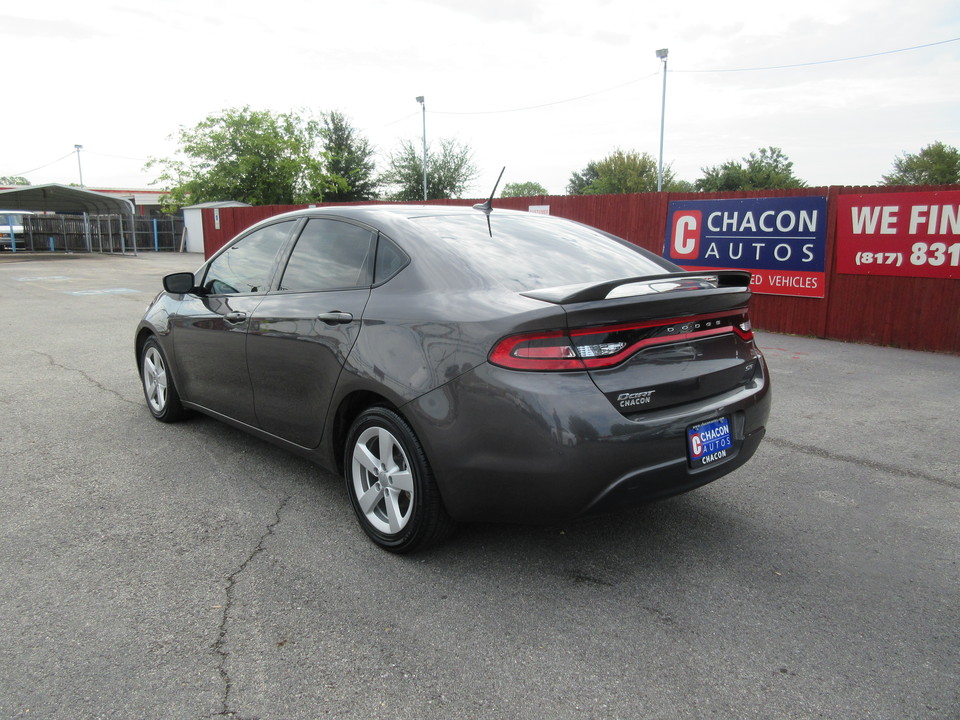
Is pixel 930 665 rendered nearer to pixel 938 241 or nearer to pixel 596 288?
pixel 596 288

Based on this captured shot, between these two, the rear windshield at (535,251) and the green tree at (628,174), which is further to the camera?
the green tree at (628,174)

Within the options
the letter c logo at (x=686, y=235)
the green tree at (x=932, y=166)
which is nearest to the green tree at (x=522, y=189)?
the green tree at (x=932, y=166)

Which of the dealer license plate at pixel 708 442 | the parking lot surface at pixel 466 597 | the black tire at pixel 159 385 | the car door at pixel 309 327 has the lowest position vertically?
the parking lot surface at pixel 466 597

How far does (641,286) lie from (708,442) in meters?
0.69

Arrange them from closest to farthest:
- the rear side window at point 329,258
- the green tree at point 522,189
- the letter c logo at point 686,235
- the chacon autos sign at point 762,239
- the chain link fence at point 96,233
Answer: the rear side window at point 329,258 → the chacon autos sign at point 762,239 → the letter c logo at point 686,235 → the chain link fence at point 96,233 → the green tree at point 522,189

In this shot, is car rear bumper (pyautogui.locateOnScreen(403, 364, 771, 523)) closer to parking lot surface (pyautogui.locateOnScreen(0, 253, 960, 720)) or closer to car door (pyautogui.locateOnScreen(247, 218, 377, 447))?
parking lot surface (pyautogui.locateOnScreen(0, 253, 960, 720))

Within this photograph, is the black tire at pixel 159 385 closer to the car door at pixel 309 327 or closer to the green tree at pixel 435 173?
the car door at pixel 309 327

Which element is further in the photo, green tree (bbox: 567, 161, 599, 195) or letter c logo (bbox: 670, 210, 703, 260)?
green tree (bbox: 567, 161, 599, 195)

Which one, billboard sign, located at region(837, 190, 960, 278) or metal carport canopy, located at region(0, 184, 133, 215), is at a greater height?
metal carport canopy, located at region(0, 184, 133, 215)

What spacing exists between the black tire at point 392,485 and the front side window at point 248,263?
120cm

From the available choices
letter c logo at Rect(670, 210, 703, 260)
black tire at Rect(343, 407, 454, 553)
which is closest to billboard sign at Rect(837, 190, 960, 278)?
letter c logo at Rect(670, 210, 703, 260)

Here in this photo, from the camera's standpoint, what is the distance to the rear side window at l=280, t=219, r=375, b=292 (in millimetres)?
3410

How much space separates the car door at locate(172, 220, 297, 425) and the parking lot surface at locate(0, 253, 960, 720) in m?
0.41

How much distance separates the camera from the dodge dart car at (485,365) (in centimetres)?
261
